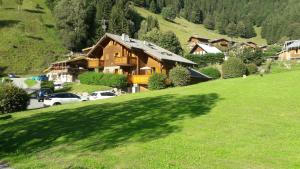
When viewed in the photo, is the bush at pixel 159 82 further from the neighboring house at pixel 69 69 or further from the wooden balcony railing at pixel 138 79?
the neighboring house at pixel 69 69

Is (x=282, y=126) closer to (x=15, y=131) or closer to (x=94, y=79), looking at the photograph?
(x=15, y=131)

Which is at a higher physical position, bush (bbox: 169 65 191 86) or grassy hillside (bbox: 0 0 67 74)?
grassy hillside (bbox: 0 0 67 74)

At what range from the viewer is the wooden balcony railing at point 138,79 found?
56.2 metres

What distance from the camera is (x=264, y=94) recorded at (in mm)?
31766

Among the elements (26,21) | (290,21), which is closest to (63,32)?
(26,21)

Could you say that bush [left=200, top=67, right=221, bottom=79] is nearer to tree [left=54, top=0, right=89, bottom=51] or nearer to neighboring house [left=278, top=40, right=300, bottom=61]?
neighboring house [left=278, top=40, right=300, bottom=61]

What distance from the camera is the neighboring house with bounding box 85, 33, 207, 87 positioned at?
194 feet

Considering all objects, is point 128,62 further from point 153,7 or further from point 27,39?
point 153,7

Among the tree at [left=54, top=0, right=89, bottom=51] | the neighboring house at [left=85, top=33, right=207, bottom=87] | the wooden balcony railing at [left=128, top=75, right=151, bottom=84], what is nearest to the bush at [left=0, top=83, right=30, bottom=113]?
the wooden balcony railing at [left=128, top=75, right=151, bottom=84]

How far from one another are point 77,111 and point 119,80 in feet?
97.3

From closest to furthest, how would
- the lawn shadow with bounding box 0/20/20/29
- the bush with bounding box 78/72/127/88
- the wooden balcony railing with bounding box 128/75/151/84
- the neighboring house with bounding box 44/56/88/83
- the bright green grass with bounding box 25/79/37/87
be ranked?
the wooden balcony railing with bounding box 128/75/151/84 → the bush with bounding box 78/72/127/88 → the bright green grass with bounding box 25/79/37/87 → the neighboring house with bounding box 44/56/88/83 → the lawn shadow with bounding box 0/20/20/29

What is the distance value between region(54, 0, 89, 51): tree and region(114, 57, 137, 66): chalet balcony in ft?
132

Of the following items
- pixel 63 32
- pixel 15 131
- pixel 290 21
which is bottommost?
pixel 15 131

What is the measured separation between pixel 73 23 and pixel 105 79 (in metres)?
45.3
